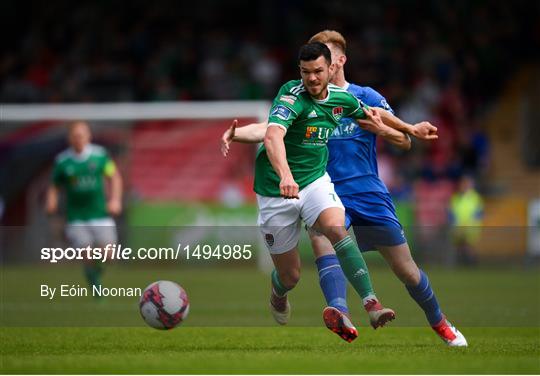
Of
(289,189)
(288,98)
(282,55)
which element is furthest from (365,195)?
(282,55)

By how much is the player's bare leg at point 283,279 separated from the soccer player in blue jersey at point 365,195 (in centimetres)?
23

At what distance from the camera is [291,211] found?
9.55 metres

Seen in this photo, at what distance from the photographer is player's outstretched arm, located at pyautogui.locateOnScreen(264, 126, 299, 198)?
8.66 meters

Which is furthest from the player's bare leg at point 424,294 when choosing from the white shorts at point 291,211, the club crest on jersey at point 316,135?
the club crest on jersey at point 316,135

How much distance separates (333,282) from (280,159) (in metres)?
1.06

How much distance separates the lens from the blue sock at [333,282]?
9094 millimetres

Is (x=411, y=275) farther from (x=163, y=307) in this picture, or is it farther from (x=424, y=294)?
(x=163, y=307)

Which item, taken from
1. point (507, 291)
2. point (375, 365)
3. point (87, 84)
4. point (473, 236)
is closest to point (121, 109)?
Answer: point (87, 84)

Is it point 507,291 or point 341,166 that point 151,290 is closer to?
point 341,166

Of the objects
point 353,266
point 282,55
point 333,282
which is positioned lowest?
point 333,282

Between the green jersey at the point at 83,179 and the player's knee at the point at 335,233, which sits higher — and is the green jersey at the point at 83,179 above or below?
above

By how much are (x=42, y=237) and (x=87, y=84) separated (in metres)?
5.51

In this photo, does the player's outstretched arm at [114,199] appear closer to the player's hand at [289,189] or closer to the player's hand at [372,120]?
the player's hand at [372,120]

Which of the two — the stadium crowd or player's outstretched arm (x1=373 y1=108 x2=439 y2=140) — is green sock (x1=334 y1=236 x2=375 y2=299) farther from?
the stadium crowd
